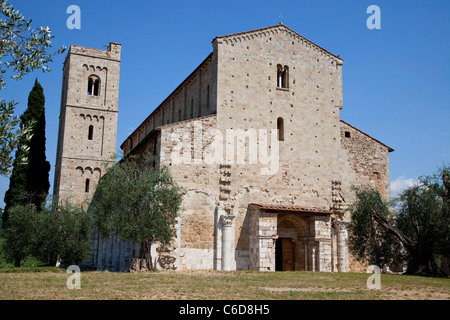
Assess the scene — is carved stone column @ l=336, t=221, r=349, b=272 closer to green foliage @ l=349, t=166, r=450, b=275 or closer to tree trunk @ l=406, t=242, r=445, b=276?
green foliage @ l=349, t=166, r=450, b=275

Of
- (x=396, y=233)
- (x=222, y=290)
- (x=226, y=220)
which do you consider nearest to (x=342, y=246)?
(x=396, y=233)

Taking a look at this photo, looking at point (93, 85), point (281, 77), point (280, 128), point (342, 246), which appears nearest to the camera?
point (342, 246)

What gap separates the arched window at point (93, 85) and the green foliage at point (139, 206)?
22.1 meters

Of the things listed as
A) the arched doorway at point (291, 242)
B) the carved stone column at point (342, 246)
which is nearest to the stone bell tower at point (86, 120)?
the arched doorway at point (291, 242)

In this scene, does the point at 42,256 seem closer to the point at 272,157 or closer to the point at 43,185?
the point at 43,185

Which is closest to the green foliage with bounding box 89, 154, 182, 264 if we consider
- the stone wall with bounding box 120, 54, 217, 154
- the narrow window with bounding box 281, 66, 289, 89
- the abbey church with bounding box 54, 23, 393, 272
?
the abbey church with bounding box 54, 23, 393, 272

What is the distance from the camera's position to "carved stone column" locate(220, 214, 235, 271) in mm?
22297

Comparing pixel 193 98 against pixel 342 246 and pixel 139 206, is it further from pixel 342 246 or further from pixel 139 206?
pixel 342 246

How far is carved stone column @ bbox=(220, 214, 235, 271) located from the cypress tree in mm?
15490

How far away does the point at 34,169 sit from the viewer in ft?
111

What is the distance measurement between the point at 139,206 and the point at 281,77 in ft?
38.4

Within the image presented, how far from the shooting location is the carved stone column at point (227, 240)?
2230 cm

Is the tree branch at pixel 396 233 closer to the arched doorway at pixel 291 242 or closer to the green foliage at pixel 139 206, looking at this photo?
the arched doorway at pixel 291 242

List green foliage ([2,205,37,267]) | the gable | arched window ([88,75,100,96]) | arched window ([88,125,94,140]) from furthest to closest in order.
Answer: arched window ([88,75,100,96])
arched window ([88,125,94,140])
green foliage ([2,205,37,267])
the gable
